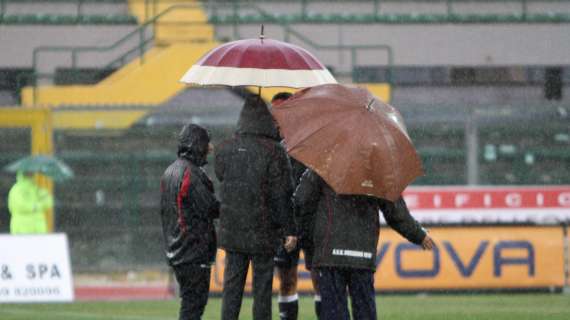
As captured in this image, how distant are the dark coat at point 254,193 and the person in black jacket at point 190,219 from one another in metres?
0.12

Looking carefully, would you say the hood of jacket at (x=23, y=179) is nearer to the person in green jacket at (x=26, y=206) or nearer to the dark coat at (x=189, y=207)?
the person in green jacket at (x=26, y=206)

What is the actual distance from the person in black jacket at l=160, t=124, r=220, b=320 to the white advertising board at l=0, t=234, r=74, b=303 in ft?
24.7

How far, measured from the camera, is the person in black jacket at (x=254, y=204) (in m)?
10.7

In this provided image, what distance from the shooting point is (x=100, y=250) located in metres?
21.5

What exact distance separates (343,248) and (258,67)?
247cm

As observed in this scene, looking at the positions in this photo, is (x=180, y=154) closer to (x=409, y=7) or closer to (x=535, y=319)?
(x=535, y=319)

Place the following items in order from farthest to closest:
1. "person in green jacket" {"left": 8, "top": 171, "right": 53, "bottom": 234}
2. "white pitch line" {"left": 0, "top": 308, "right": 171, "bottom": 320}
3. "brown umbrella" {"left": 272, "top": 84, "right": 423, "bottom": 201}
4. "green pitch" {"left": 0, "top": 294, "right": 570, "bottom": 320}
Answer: "person in green jacket" {"left": 8, "top": 171, "right": 53, "bottom": 234} → "green pitch" {"left": 0, "top": 294, "right": 570, "bottom": 320} → "white pitch line" {"left": 0, "top": 308, "right": 171, "bottom": 320} → "brown umbrella" {"left": 272, "top": 84, "right": 423, "bottom": 201}

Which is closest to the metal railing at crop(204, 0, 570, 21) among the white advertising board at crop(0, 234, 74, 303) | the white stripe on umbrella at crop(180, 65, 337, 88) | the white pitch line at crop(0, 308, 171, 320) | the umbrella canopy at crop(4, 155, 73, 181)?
the umbrella canopy at crop(4, 155, 73, 181)

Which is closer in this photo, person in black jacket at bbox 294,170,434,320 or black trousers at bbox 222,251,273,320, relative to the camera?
person in black jacket at bbox 294,170,434,320

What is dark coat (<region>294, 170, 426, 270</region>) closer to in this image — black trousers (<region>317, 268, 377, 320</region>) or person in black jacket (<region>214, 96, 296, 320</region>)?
black trousers (<region>317, 268, 377, 320</region>)

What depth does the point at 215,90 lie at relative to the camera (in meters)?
24.5

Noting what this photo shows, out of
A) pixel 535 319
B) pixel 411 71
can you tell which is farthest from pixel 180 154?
pixel 411 71

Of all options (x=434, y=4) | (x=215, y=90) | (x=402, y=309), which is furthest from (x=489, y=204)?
(x=434, y=4)

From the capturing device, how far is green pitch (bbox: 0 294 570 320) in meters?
15.2
